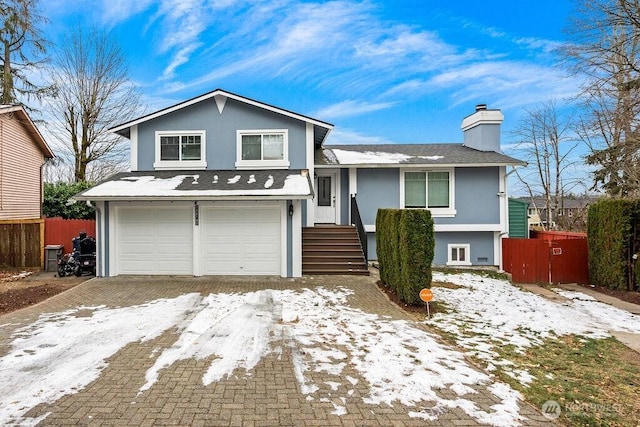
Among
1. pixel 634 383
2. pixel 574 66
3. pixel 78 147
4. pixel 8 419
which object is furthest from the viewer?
pixel 78 147

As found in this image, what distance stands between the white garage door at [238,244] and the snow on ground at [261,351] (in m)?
2.99

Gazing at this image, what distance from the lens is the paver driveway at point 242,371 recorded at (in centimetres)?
339

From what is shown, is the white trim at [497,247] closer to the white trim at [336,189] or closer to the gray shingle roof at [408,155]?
the gray shingle roof at [408,155]

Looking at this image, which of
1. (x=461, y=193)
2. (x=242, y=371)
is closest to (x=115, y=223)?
(x=242, y=371)

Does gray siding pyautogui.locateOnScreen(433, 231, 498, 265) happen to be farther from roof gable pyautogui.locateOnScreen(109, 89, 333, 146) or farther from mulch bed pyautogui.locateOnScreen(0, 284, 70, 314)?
mulch bed pyautogui.locateOnScreen(0, 284, 70, 314)

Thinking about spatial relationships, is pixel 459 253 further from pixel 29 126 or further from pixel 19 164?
pixel 29 126

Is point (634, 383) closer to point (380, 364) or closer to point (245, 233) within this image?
point (380, 364)

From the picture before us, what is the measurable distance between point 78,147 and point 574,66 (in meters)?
25.7

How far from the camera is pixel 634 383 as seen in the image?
13.9 ft

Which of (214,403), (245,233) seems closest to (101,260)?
(245,233)

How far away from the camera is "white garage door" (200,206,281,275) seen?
10.7 metres

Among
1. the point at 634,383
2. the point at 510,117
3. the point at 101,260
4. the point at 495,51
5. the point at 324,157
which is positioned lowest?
the point at 634,383

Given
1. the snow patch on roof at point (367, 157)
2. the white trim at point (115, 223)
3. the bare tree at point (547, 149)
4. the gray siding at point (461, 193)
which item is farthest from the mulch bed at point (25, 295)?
the bare tree at point (547, 149)

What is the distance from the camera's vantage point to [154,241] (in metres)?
10.8
